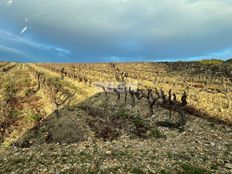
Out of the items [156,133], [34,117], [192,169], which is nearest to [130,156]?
[192,169]

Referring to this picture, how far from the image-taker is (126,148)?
34.2 meters

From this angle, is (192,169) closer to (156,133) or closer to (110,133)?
(156,133)

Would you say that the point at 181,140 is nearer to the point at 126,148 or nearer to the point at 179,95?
the point at 126,148

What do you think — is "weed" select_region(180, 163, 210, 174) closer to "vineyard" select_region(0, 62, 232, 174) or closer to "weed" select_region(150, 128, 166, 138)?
"vineyard" select_region(0, 62, 232, 174)

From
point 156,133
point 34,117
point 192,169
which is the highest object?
point 34,117

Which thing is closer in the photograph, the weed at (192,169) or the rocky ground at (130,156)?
the weed at (192,169)

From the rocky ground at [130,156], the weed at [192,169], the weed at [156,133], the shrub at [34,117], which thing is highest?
the shrub at [34,117]

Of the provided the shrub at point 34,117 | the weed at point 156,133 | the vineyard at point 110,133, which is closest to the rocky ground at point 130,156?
the vineyard at point 110,133

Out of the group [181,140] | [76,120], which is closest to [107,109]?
[76,120]

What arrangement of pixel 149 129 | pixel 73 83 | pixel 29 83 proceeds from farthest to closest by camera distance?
pixel 29 83 → pixel 73 83 → pixel 149 129

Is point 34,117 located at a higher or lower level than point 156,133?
higher

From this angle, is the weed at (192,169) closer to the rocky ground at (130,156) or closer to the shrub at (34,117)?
the rocky ground at (130,156)

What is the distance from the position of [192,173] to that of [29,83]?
6511 centimetres

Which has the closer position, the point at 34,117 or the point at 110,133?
the point at 110,133
